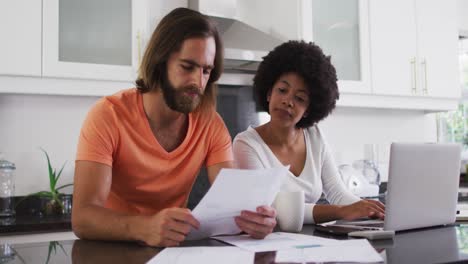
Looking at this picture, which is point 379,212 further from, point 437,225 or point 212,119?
point 212,119

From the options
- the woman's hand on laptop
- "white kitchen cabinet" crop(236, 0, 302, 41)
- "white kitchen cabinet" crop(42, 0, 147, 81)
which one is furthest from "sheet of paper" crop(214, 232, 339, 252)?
"white kitchen cabinet" crop(236, 0, 302, 41)

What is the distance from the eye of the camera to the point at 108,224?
1152 millimetres

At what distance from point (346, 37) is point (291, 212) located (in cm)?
204

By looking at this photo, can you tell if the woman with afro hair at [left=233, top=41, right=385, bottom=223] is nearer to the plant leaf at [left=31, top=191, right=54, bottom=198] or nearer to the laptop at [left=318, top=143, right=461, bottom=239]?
the laptop at [left=318, top=143, right=461, bottom=239]

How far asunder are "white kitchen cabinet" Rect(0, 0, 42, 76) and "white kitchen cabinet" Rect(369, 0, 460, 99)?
6.20 feet

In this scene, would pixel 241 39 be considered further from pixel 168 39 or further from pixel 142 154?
pixel 142 154

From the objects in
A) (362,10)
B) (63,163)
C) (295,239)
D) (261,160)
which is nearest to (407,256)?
(295,239)

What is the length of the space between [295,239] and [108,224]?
415mm

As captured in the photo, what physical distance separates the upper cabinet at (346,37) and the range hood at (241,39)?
13.2 inches

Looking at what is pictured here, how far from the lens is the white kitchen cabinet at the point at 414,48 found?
3.12m

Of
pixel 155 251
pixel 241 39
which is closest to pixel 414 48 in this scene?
pixel 241 39

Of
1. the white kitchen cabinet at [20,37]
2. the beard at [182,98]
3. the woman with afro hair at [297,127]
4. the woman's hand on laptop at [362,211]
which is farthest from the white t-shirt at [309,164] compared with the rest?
the white kitchen cabinet at [20,37]

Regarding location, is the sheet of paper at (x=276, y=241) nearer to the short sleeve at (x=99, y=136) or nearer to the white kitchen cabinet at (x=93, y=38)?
the short sleeve at (x=99, y=136)

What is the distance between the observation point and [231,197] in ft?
3.52
